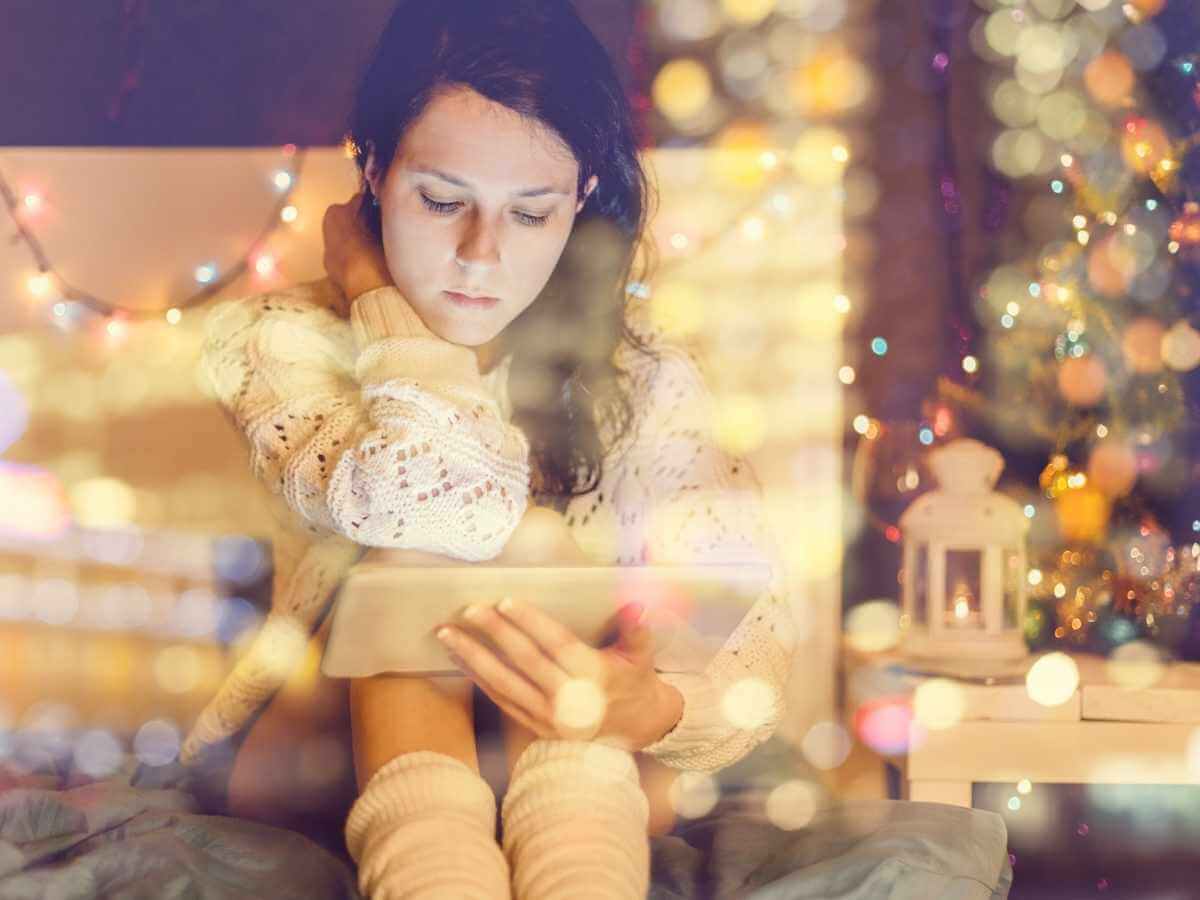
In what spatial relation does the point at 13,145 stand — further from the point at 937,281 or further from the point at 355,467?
the point at 937,281

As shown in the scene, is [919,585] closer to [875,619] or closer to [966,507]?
[966,507]

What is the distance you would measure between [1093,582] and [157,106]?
1.53 metres

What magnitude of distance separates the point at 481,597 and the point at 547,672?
0.10 meters

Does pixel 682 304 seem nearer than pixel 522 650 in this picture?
No

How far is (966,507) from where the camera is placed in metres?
1.62

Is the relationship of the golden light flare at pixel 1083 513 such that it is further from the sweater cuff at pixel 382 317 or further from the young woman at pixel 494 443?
the sweater cuff at pixel 382 317

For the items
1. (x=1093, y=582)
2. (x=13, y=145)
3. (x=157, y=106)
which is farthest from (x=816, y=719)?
(x=13, y=145)

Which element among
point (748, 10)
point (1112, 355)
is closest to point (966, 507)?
point (1112, 355)

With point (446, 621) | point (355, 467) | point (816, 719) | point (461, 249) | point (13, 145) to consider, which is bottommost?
point (816, 719)

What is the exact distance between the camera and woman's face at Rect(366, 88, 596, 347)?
1337 millimetres

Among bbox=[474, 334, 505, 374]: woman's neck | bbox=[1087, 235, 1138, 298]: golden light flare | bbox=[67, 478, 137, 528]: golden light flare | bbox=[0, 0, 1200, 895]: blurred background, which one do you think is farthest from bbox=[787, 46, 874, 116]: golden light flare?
bbox=[67, 478, 137, 528]: golden light flare

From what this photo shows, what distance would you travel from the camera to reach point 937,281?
206cm

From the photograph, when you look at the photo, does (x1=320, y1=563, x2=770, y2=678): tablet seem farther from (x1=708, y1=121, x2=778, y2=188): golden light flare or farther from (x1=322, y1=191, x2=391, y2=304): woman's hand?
(x1=708, y1=121, x2=778, y2=188): golden light flare

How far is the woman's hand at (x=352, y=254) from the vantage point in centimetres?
138
